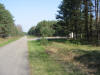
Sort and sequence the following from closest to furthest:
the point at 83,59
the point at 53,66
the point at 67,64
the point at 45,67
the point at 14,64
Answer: the point at 45,67 < the point at 53,66 < the point at 67,64 < the point at 14,64 < the point at 83,59

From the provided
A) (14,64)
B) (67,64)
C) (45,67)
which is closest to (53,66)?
(45,67)

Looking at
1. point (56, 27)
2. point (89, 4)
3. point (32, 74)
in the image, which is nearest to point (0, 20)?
point (56, 27)

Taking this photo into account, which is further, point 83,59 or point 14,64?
point 83,59

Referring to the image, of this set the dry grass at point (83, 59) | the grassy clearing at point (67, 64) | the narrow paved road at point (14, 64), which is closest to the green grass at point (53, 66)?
the grassy clearing at point (67, 64)

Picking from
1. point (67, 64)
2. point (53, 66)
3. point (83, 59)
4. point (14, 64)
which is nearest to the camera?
point (53, 66)

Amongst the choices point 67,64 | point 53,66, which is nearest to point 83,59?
point 67,64

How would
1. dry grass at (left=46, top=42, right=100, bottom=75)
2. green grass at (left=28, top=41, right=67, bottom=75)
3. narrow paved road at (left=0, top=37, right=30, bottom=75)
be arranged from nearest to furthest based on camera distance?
1. green grass at (left=28, top=41, right=67, bottom=75)
2. narrow paved road at (left=0, top=37, right=30, bottom=75)
3. dry grass at (left=46, top=42, right=100, bottom=75)

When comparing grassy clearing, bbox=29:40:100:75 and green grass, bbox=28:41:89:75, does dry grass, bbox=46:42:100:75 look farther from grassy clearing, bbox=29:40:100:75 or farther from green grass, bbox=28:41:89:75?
green grass, bbox=28:41:89:75

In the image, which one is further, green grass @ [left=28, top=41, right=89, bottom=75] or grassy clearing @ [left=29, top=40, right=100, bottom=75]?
grassy clearing @ [left=29, top=40, right=100, bottom=75]

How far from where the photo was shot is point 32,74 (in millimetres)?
5676

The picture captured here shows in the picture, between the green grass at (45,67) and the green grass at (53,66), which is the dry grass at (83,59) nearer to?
the green grass at (53,66)

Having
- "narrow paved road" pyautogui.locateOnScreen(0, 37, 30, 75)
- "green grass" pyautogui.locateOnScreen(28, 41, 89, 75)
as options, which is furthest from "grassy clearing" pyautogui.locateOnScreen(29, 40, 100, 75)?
"narrow paved road" pyautogui.locateOnScreen(0, 37, 30, 75)

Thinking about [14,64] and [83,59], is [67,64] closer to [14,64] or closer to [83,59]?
[83,59]

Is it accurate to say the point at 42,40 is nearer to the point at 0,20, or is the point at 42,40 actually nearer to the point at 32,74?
the point at 32,74
